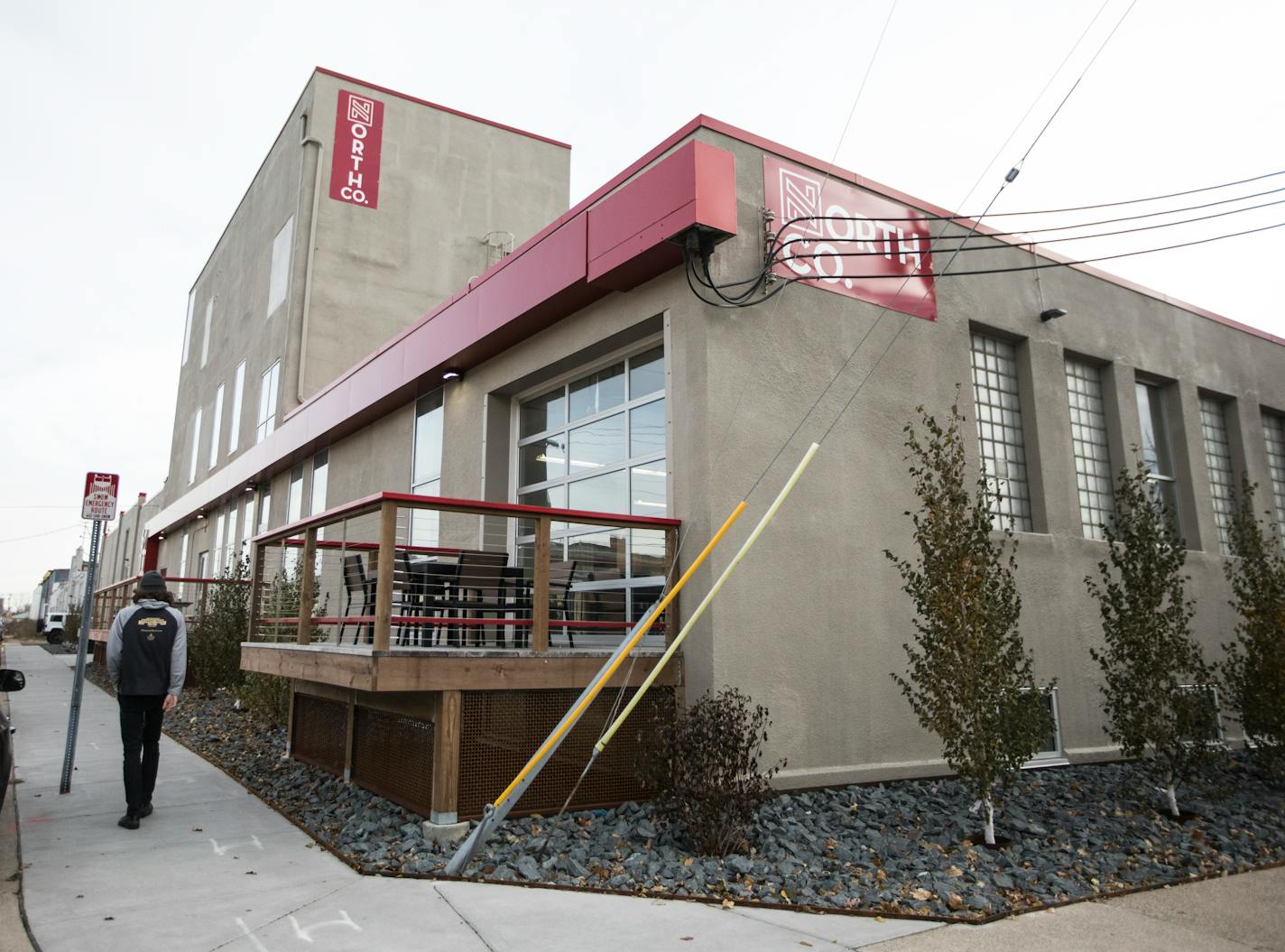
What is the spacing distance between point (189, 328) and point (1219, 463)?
2993cm

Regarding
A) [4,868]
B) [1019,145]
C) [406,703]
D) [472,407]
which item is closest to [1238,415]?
[1019,145]

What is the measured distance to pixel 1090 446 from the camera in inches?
402

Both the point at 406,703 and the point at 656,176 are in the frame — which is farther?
the point at 656,176

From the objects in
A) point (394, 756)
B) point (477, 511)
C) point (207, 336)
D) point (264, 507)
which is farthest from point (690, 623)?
point (207, 336)

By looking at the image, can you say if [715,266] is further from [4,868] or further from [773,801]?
[4,868]

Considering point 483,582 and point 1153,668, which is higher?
point 483,582

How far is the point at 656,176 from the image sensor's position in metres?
7.16

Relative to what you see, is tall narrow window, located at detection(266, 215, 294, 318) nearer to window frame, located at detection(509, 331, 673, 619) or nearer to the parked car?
window frame, located at detection(509, 331, 673, 619)

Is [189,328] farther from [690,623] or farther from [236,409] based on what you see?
[690,623]

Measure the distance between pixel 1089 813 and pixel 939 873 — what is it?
265 centimetres

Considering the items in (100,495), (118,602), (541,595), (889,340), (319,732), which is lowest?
(319,732)

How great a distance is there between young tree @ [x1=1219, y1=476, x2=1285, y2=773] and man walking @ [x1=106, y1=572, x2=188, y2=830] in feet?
31.7

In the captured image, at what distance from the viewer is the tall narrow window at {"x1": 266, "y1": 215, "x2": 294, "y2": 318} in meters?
18.6

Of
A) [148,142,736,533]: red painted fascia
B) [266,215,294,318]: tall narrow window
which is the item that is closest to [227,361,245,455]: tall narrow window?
[266,215,294,318]: tall narrow window
